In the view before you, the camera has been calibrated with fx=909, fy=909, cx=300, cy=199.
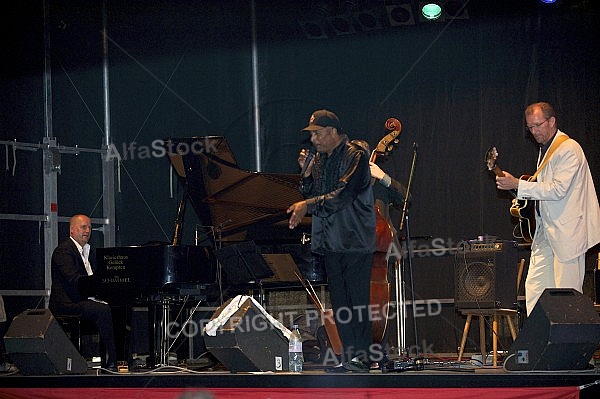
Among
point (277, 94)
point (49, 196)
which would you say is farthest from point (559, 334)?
point (49, 196)

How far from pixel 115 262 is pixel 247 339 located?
1666 millimetres

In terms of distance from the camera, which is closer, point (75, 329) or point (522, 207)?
point (522, 207)

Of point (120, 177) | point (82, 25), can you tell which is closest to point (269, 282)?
point (120, 177)

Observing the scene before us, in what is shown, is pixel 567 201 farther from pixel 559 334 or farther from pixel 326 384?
pixel 326 384

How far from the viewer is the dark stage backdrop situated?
818 centimetres

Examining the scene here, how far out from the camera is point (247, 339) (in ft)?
18.8

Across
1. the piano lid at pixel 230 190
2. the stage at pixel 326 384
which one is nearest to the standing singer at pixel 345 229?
the stage at pixel 326 384

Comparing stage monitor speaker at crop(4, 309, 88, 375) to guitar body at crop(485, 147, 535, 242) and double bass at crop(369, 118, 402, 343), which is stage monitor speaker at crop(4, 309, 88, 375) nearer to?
double bass at crop(369, 118, 402, 343)

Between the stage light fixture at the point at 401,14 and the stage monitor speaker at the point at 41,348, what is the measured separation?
4207 millimetres

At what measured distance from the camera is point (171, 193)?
966 cm

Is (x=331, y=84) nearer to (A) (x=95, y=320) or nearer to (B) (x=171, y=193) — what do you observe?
(B) (x=171, y=193)

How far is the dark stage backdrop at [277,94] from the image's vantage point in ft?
26.8

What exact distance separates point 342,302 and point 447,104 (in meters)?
3.56

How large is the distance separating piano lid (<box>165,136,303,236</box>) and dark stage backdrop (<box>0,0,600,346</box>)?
1.63 m
